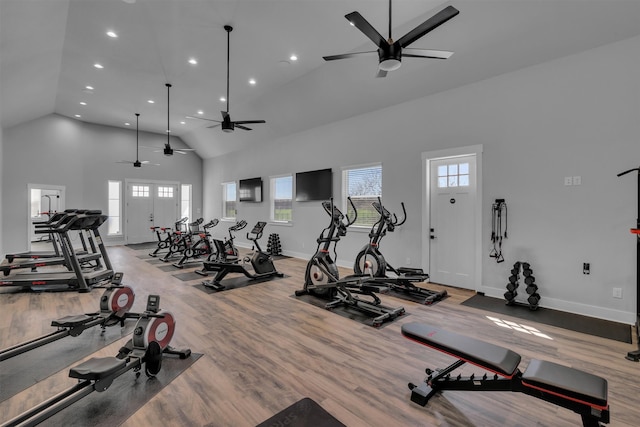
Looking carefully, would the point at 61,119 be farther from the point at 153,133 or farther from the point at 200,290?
the point at 200,290

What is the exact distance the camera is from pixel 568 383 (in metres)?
1.54

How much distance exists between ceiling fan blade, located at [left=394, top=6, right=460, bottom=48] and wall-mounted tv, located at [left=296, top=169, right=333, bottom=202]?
4.47 meters

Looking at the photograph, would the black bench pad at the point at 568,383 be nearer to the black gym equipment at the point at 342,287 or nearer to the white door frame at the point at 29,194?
the black gym equipment at the point at 342,287

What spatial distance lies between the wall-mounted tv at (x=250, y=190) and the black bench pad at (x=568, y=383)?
8357 millimetres

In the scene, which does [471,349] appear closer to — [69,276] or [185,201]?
[69,276]

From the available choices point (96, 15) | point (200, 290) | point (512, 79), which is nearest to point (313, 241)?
point (200, 290)

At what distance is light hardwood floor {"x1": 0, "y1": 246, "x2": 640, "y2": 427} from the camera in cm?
200

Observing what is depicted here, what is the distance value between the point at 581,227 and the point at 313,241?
5.24 meters

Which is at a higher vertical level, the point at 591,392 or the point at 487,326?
the point at 591,392

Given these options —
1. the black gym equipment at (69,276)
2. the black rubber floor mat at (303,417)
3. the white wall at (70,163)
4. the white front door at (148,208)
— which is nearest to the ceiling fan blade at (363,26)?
the black rubber floor mat at (303,417)

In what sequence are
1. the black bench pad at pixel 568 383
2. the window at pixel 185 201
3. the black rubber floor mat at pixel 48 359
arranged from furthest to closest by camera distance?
the window at pixel 185 201 → the black rubber floor mat at pixel 48 359 → the black bench pad at pixel 568 383

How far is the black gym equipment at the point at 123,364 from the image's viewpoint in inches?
66.4

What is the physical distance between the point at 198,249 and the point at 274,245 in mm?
2039

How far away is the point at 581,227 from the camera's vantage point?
153 inches
